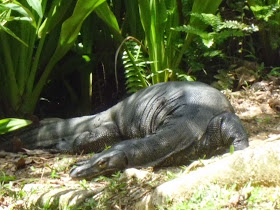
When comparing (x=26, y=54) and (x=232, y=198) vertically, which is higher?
(x=26, y=54)

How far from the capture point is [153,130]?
5.77m

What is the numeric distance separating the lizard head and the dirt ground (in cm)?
9

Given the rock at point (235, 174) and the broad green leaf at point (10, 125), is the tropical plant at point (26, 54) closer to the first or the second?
the broad green leaf at point (10, 125)

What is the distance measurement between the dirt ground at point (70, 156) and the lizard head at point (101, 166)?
0.30 feet

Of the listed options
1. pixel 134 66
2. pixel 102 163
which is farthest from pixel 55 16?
pixel 102 163

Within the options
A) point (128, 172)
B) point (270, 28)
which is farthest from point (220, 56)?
point (128, 172)

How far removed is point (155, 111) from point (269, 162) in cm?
295

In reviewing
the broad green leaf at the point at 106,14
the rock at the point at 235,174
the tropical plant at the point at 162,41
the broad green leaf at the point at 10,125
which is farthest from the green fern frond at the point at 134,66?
the rock at the point at 235,174

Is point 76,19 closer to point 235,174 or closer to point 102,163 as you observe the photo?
point 102,163

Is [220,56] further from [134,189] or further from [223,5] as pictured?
[134,189]

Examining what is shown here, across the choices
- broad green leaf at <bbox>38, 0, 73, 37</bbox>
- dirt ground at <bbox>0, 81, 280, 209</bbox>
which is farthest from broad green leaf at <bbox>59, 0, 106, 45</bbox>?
dirt ground at <bbox>0, 81, 280, 209</bbox>

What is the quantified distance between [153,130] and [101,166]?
4.09 feet

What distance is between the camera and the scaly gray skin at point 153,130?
4848mm

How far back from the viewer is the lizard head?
458cm
